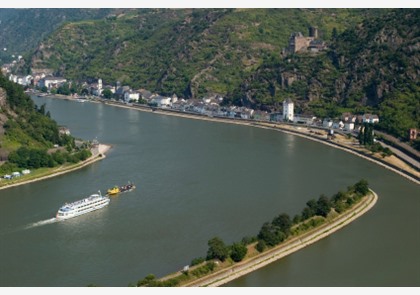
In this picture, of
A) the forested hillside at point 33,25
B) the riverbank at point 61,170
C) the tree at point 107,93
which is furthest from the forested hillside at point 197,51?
the forested hillside at point 33,25

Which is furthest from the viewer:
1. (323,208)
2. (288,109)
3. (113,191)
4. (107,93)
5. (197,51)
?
(197,51)

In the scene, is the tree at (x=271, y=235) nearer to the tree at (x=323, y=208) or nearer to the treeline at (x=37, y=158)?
the tree at (x=323, y=208)

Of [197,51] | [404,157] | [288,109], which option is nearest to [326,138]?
[404,157]

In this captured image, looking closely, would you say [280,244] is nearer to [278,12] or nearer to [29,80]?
[278,12]

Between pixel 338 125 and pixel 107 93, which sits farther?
pixel 107 93

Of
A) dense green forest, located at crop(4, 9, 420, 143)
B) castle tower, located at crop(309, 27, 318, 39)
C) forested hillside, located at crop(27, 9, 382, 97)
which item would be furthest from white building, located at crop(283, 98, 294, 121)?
castle tower, located at crop(309, 27, 318, 39)

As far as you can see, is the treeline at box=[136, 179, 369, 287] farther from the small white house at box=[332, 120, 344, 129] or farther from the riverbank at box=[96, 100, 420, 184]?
the small white house at box=[332, 120, 344, 129]

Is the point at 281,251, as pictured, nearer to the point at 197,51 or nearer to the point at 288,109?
the point at 288,109
